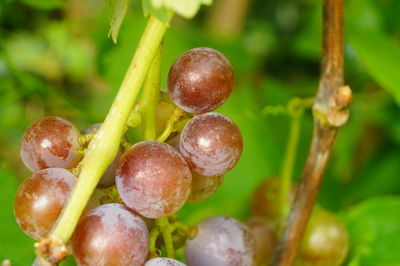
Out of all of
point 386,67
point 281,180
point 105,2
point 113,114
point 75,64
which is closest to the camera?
point 113,114

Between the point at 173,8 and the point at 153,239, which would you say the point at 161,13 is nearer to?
the point at 173,8

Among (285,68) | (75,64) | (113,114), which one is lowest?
(75,64)

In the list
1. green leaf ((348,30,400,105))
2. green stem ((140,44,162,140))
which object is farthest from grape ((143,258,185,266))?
green leaf ((348,30,400,105))

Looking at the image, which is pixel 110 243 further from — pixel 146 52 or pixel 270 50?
pixel 270 50

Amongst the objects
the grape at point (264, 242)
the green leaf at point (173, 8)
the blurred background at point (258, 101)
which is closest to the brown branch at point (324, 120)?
the grape at point (264, 242)

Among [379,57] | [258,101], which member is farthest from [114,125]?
[258,101]

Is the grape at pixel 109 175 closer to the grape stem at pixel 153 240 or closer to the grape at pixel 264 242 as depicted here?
the grape stem at pixel 153 240

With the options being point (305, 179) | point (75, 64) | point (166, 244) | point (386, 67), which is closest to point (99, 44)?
point (386, 67)
